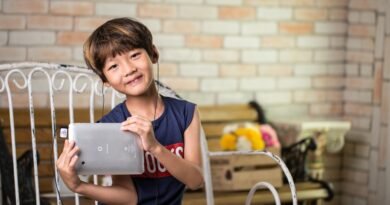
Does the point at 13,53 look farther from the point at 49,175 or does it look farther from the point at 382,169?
the point at 382,169

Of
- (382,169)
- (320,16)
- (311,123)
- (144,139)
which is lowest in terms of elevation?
(382,169)

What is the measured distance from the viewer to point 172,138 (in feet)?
6.78

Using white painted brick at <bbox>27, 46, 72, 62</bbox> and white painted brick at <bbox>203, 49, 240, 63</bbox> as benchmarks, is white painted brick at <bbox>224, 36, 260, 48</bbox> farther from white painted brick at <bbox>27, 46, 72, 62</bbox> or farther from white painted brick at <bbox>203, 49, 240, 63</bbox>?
white painted brick at <bbox>27, 46, 72, 62</bbox>

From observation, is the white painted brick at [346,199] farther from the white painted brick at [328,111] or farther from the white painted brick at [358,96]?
the white painted brick at [358,96]

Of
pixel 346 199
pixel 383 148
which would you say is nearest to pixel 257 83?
pixel 383 148

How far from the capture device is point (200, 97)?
4121mm

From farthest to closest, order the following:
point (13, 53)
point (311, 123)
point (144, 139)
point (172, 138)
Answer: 1. point (311, 123)
2. point (13, 53)
3. point (172, 138)
4. point (144, 139)

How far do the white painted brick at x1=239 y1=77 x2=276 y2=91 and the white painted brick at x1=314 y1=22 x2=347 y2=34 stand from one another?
432 millimetres

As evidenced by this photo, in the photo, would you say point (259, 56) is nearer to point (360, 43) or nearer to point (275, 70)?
point (275, 70)

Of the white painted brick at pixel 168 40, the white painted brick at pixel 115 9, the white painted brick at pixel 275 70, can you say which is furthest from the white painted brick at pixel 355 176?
the white painted brick at pixel 115 9

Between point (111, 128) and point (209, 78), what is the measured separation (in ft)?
7.58

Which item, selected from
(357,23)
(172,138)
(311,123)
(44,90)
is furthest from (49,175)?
(357,23)

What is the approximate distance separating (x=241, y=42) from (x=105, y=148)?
2448 millimetres

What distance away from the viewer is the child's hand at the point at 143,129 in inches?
72.0
